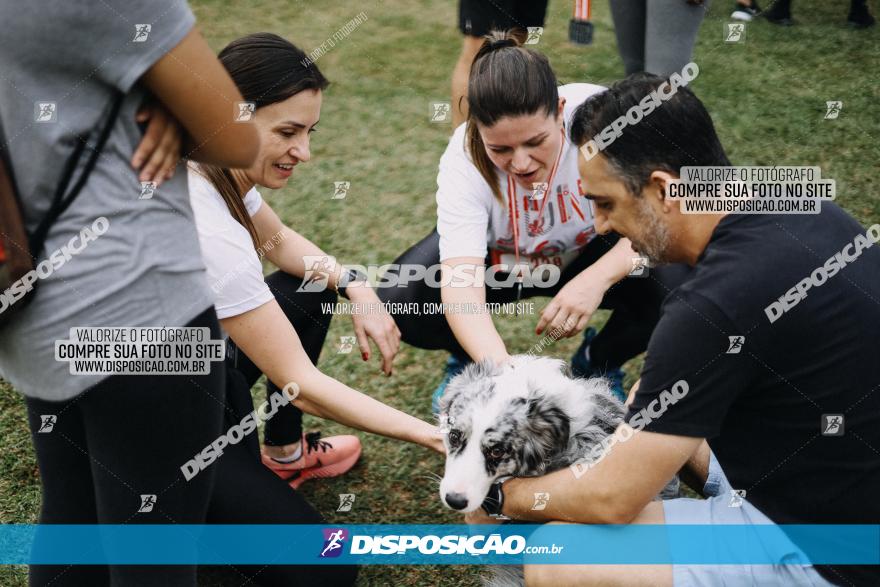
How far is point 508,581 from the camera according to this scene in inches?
110

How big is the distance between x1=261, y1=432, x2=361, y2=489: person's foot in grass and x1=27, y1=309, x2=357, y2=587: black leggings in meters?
1.17

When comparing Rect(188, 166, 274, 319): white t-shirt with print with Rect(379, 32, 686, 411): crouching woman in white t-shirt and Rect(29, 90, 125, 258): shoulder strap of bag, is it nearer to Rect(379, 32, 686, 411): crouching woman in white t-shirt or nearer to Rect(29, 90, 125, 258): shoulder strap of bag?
Rect(379, 32, 686, 411): crouching woman in white t-shirt

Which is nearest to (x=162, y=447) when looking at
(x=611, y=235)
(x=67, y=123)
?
(x=67, y=123)

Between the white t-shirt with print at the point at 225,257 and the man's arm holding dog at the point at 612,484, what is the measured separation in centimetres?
99

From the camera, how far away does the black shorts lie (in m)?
4.60

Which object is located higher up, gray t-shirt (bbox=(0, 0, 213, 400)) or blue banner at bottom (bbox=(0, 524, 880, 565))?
gray t-shirt (bbox=(0, 0, 213, 400))

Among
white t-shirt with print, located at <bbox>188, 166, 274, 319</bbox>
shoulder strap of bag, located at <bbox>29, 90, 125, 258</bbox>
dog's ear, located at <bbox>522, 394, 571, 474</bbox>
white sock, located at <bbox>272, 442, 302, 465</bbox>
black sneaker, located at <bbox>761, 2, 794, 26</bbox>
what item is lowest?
white sock, located at <bbox>272, 442, 302, 465</bbox>

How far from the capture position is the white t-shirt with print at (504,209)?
132 inches

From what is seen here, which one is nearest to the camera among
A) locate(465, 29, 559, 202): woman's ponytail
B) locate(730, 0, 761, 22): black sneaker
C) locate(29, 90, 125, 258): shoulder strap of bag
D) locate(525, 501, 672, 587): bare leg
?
locate(29, 90, 125, 258): shoulder strap of bag

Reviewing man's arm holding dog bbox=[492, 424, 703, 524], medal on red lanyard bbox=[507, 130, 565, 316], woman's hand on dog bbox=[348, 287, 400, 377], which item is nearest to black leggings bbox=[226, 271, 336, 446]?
woman's hand on dog bbox=[348, 287, 400, 377]

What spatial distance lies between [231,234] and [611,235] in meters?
1.56

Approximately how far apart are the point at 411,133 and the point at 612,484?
3.76 metres

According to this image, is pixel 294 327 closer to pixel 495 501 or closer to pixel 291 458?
pixel 291 458

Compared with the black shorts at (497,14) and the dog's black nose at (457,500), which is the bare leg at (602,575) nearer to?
the dog's black nose at (457,500)
